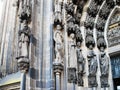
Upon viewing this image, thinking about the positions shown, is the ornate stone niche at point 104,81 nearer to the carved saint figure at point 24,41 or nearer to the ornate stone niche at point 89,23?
the ornate stone niche at point 89,23

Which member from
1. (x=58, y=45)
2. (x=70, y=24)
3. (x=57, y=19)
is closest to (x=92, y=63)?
(x=58, y=45)

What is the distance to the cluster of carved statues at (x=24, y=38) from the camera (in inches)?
284

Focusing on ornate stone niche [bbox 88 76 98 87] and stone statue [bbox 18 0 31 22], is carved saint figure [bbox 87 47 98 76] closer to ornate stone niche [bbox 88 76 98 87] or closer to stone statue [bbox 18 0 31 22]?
ornate stone niche [bbox 88 76 98 87]

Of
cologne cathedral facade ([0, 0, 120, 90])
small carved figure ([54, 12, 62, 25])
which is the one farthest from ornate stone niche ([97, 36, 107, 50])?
small carved figure ([54, 12, 62, 25])

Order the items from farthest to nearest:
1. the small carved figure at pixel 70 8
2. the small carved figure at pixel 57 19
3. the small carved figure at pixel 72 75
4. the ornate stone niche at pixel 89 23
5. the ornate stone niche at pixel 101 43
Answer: the ornate stone niche at pixel 89 23 < the small carved figure at pixel 70 8 < the ornate stone niche at pixel 101 43 < the small carved figure at pixel 57 19 < the small carved figure at pixel 72 75

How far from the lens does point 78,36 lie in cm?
816

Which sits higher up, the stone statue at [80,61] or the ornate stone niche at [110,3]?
the ornate stone niche at [110,3]

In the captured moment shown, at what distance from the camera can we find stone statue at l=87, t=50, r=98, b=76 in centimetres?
773

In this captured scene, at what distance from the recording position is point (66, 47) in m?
7.74

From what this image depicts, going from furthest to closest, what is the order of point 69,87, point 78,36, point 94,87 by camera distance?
point 78,36, point 94,87, point 69,87

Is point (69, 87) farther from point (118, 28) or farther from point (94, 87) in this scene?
point (118, 28)

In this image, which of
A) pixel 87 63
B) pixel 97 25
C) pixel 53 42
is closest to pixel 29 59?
pixel 53 42

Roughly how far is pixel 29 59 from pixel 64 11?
2.19 metres

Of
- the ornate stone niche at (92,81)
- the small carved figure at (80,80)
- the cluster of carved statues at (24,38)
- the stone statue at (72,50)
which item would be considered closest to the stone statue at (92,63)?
the ornate stone niche at (92,81)
